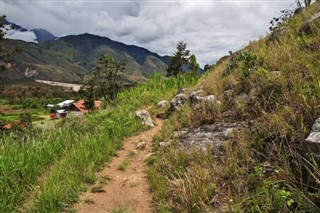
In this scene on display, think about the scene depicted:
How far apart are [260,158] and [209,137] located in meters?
1.76

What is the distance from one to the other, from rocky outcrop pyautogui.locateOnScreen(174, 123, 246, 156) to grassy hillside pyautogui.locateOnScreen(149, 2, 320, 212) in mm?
135

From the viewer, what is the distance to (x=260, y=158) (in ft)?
16.5

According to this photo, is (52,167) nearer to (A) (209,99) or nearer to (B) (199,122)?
(B) (199,122)

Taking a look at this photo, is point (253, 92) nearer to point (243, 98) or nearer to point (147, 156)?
point (243, 98)

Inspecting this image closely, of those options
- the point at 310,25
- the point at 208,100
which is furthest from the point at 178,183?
the point at 310,25

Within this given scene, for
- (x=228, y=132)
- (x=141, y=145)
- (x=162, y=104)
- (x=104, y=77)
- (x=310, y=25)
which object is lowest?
(x=141, y=145)

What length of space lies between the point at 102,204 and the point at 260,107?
371 centimetres

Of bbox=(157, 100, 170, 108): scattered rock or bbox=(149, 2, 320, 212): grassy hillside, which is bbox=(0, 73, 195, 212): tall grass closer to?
bbox=(149, 2, 320, 212): grassy hillside

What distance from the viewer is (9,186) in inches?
212

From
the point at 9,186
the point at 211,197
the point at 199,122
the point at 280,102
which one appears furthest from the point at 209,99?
the point at 9,186

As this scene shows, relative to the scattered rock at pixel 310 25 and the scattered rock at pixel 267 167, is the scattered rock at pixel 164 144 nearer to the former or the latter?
the scattered rock at pixel 267 167

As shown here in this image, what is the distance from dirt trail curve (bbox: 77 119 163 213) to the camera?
5.39m

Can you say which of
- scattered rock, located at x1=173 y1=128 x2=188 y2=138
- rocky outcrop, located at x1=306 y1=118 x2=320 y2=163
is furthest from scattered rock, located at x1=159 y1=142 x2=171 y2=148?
rocky outcrop, located at x1=306 y1=118 x2=320 y2=163

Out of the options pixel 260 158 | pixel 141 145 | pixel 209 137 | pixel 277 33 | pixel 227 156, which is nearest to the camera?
pixel 260 158
